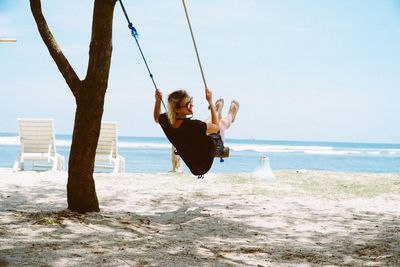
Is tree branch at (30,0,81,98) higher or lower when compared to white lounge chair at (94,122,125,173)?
higher

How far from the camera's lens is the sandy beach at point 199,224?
307 centimetres

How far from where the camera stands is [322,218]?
4.71 m

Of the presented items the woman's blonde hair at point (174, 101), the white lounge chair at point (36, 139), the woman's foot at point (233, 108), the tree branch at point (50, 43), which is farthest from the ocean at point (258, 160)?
the woman's blonde hair at point (174, 101)

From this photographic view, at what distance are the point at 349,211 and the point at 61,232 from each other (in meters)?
3.24

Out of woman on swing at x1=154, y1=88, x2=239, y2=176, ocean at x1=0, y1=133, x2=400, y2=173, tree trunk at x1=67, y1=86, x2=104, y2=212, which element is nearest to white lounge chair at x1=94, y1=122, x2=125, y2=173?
woman on swing at x1=154, y1=88, x2=239, y2=176

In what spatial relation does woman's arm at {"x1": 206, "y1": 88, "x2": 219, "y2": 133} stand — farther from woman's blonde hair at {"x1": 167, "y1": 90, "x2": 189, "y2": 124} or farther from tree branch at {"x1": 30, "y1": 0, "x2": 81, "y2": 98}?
tree branch at {"x1": 30, "y1": 0, "x2": 81, "y2": 98}

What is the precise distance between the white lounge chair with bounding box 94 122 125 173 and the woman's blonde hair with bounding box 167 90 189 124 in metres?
4.78

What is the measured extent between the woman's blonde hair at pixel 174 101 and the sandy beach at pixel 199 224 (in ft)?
3.31

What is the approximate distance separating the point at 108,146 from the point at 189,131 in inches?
200

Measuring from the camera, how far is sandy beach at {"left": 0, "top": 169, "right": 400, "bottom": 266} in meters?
3.07

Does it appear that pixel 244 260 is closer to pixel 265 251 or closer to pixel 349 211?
pixel 265 251

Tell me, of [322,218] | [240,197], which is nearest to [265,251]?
[322,218]

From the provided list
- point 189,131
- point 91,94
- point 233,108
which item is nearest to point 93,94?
point 91,94

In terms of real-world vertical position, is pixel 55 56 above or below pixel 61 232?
above
